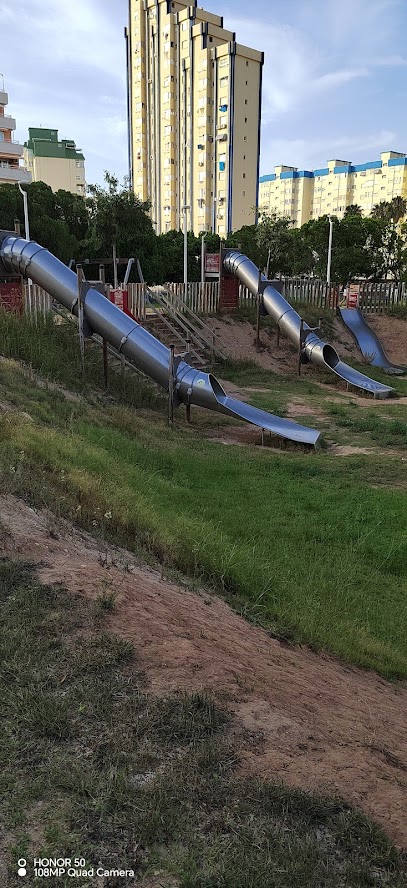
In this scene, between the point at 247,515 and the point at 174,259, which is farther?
the point at 174,259

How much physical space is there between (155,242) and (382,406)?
78.8ft

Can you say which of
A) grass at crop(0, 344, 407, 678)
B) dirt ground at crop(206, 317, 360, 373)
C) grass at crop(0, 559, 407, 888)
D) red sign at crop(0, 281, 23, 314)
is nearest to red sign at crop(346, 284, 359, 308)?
dirt ground at crop(206, 317, 360, 373)

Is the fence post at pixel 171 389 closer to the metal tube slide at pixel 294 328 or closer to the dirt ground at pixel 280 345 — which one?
the metal tube slide at pixel 294 328

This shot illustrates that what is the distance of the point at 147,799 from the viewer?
2.81 metres

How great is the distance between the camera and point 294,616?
592 centimetres

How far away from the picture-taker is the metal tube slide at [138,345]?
1448 cm

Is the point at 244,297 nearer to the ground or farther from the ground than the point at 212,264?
nearer to the ground

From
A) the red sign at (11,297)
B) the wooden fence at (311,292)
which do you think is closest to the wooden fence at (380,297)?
the wooden fence at (311,292)

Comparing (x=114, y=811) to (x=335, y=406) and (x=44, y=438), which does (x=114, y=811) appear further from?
(x=335, y=406)

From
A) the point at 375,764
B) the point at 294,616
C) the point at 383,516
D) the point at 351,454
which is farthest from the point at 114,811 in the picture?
the point at 351,454

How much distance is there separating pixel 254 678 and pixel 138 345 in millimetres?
11682

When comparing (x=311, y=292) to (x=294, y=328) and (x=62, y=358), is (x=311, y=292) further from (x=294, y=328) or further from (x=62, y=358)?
(x=62, y=358)

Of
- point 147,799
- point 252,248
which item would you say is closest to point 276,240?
point 252,248

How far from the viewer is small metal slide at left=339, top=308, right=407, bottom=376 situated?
26297mm
